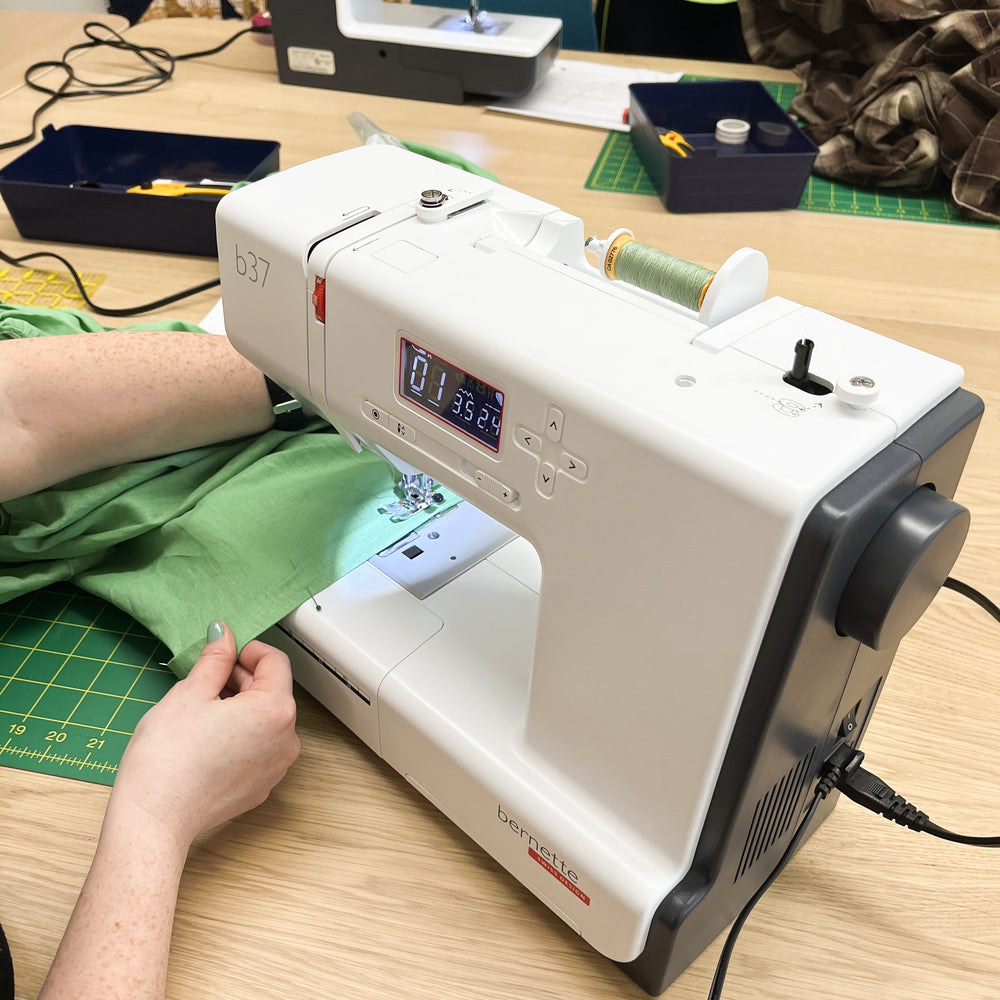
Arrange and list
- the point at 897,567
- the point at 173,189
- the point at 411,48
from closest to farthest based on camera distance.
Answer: the point at 897,567 < the point at 173,189 < the point at 411,48

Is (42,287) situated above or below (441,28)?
below

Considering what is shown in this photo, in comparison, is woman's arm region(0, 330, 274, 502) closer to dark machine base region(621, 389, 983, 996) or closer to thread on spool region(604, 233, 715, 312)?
thread on spool region(604, 233, 715, 312)

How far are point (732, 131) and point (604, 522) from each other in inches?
42.6

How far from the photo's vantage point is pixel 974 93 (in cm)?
134

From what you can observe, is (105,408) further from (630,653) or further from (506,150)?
(506,150)

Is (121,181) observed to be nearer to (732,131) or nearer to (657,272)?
(732,131)

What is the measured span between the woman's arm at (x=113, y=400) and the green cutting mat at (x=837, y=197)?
29.9 inches

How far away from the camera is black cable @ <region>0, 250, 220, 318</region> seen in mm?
1168

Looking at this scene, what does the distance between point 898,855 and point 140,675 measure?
0.61 m

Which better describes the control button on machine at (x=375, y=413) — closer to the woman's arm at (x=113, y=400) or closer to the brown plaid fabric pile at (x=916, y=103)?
the woman's arm at (x=113, y=400)

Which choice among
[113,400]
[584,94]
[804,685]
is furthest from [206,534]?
[584,94]

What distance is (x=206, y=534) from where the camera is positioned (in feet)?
2.60

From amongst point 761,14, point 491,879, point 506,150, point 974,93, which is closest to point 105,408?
point 491,879

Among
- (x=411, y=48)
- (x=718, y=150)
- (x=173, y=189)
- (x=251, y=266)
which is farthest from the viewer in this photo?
(x=411, y=48)
